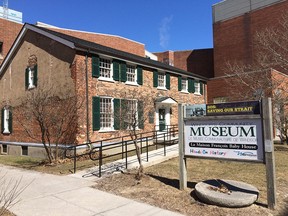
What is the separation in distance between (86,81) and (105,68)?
1.66 metres

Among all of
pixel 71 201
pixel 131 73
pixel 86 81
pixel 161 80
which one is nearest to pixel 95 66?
pixel 86 81

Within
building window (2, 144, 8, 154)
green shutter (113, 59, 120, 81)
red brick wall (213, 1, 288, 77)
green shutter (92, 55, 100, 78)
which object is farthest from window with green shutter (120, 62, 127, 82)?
red brick wall (213, 1, 288, 77)

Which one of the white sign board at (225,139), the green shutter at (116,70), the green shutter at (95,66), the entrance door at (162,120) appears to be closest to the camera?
the white sign board at (225,139)

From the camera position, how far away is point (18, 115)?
17062mm

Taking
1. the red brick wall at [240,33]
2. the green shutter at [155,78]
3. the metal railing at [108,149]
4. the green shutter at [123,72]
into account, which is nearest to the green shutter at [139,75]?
the green shutter at [123,72]

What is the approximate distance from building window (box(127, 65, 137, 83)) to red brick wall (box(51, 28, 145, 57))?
61.7ft

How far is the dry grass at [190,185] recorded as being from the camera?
5.35m

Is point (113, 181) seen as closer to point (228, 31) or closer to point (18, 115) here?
point (18, 115)

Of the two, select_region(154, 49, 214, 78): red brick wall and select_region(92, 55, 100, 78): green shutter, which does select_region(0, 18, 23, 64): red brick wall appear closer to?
select_region(92, 55, 100, 78): green shutter

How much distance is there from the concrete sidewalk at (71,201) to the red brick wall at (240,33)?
25817 mm

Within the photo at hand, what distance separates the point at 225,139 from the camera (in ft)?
19.9

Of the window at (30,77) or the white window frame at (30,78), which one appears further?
the white window frame at (30,78)

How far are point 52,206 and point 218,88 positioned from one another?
65.0 ft

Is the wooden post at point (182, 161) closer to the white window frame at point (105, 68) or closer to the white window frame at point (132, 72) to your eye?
the white window frame at point (105, 68)
